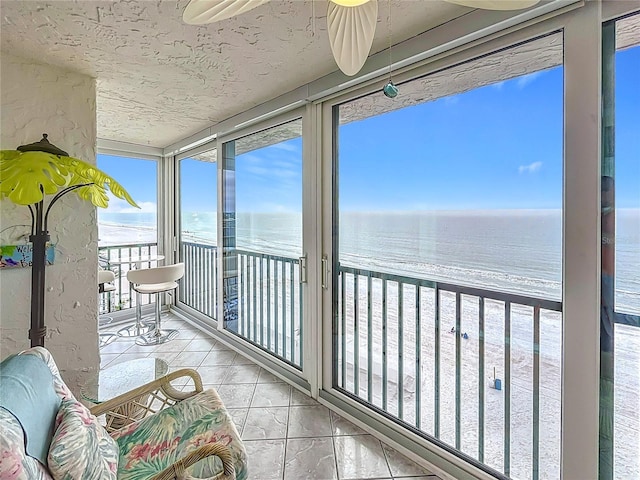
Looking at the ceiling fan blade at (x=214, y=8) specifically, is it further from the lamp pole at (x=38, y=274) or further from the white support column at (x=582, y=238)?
the lamp pole at (x=38, y=274)

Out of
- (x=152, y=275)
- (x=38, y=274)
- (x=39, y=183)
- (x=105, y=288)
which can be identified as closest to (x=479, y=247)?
(x=39, y=183)

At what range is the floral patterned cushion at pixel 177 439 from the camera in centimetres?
123

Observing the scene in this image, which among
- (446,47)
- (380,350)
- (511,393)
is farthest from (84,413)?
(446,47)

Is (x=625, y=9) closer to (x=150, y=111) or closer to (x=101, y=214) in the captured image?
(x=150, y=111)

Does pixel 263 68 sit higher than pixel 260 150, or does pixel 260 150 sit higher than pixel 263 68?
pixel 263 68

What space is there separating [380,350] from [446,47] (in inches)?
73.0

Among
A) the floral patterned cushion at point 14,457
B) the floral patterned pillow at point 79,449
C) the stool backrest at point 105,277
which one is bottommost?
the floral patterned pillow at point 79,449

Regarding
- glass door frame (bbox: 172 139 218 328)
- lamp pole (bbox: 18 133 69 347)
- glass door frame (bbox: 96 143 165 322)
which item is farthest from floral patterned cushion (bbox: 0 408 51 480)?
glass door frame (bbox: 96 143 165 322)

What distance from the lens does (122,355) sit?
3.24 meters

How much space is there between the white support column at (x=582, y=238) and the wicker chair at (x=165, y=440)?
134cm

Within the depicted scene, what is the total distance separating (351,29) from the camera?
3.42ft

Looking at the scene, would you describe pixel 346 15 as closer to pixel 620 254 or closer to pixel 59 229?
pixel 620 254

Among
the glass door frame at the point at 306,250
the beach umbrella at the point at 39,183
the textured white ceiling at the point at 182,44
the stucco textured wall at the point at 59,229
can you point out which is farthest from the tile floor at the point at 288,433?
the textured white ceiling at the point at 182,44

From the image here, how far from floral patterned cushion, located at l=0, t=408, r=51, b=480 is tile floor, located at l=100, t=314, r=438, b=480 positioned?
1167 mm
